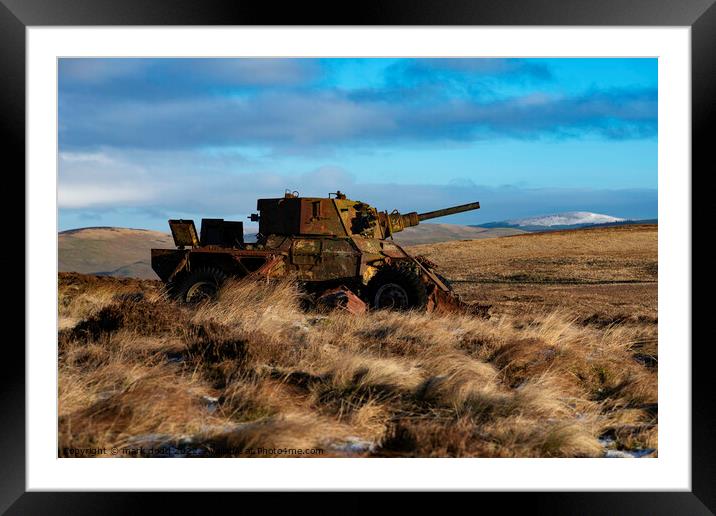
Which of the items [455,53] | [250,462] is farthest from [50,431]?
[455,53]

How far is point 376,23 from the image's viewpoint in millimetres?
5270

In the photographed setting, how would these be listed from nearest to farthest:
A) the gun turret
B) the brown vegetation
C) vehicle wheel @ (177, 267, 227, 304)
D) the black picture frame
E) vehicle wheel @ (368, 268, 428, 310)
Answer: the black picture frame → the brown vegetation → vehicle wheel @ (177, 267, 227, 304) → vehicle wheel @ (368, 268, 428, 310) → the gun turret

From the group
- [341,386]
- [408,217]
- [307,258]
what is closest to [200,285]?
[307,258]

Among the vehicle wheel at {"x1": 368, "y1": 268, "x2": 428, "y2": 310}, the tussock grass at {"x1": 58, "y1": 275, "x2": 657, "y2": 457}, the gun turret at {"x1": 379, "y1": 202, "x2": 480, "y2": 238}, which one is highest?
the gun turret at {"x1": 379, "y1": 202, "x2": 480, "y2": 238}

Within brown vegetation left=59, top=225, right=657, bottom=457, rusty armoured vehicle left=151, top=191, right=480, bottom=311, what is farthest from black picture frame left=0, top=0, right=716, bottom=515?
rusty armoured vehicle left=151, top=191, right=480, bottom=311

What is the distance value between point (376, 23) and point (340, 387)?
140 inches

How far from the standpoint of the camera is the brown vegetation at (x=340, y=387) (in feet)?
18.0

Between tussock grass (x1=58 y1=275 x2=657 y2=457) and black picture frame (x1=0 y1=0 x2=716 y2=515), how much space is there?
534 mm

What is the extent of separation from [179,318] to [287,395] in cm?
359

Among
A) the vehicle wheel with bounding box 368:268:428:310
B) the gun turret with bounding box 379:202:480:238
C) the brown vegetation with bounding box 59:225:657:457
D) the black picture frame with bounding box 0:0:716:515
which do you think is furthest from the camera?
the gun turret with bounding box 379:202:480:238

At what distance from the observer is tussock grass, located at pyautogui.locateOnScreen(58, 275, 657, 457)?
18.1ft

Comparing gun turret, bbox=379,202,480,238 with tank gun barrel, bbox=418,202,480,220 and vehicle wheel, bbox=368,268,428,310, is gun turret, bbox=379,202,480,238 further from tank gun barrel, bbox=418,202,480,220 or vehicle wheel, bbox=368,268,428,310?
vehicle wheel, bbox=368,268,428,310

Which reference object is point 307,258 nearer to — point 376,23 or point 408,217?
point 408,217

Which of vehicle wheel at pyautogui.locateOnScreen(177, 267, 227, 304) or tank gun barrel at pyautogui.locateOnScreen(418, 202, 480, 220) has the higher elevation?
tank gun barrel at pyautogui.locateOnScreen(418, 202, 480, 220)
